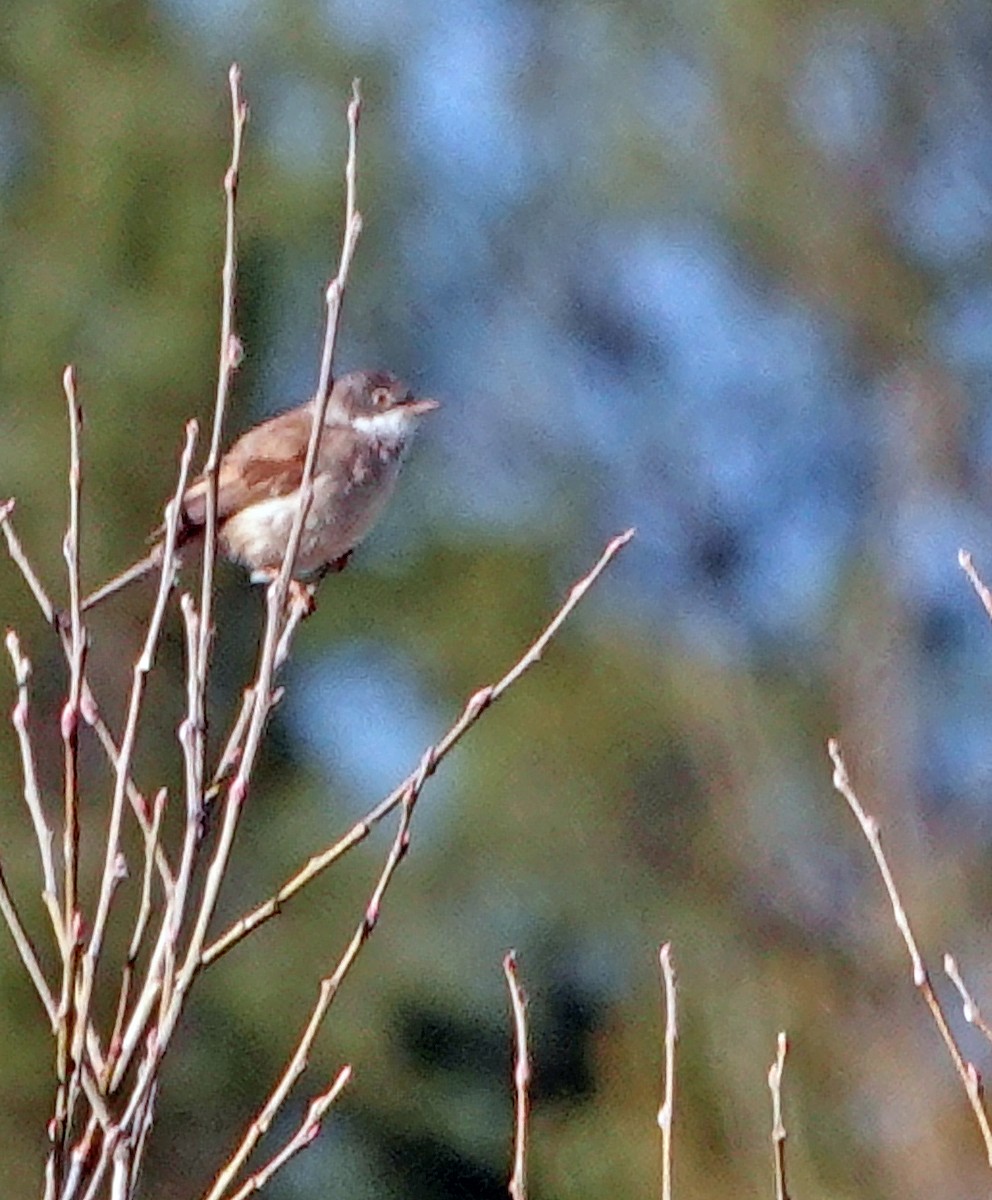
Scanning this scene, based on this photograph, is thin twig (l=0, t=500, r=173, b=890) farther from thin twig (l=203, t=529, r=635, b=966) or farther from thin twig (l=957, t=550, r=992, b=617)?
thin twig (l=957, t=550, r=992, b=617)

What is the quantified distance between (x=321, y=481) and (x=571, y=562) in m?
11.7

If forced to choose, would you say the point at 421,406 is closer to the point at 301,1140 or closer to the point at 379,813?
the point at 379,813

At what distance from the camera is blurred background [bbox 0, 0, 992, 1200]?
1556cm

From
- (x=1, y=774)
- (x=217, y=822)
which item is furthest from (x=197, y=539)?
(x=1, y=774)

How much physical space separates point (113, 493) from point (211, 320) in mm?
1501

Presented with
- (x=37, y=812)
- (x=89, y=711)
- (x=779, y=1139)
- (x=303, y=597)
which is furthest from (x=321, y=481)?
(x=779, y=1139)

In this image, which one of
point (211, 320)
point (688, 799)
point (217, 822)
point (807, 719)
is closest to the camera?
point (217, 822)

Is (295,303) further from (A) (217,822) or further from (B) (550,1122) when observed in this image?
(A) (217,822)

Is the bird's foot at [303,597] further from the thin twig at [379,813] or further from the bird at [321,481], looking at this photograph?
the thin twig at [379,813]

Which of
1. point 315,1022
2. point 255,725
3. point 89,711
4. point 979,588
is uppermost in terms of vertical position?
point 979,588

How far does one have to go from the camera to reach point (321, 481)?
6.61 m

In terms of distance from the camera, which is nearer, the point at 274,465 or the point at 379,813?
the point at 379,813

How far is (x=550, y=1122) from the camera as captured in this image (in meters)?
17.4

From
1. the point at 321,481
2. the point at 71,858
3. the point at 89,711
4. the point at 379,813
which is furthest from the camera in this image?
the point at 321,481
